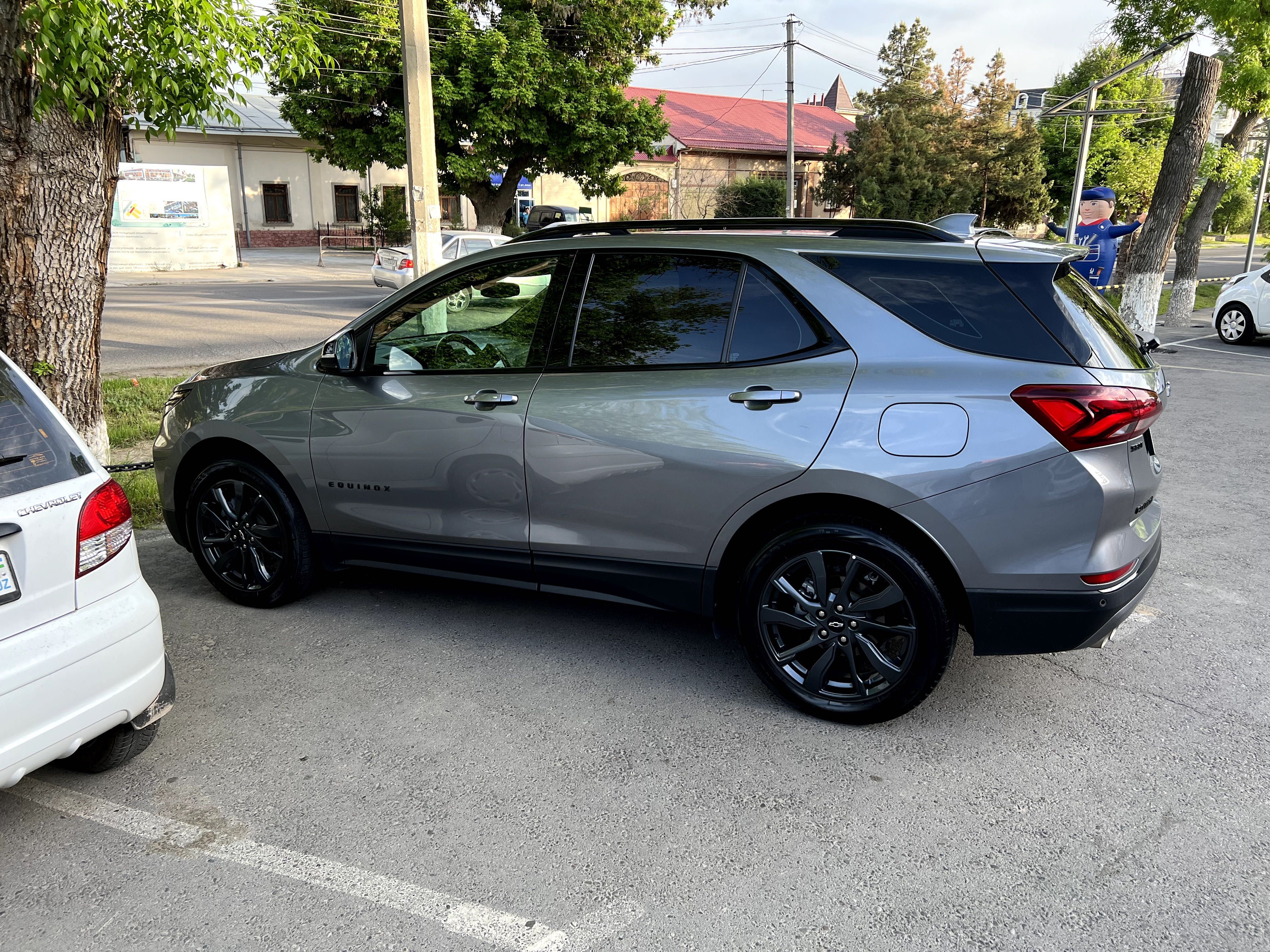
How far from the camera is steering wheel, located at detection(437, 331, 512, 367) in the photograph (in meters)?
4.08

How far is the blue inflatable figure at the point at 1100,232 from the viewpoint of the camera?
12.6 metres

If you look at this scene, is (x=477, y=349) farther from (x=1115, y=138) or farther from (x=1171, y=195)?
(x=1115, y=138)

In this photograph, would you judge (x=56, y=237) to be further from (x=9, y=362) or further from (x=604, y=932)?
(x=604, y=932)

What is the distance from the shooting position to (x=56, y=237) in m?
6.35

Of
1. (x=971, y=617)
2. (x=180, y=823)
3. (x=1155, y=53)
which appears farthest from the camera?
(x=1155, y=53)

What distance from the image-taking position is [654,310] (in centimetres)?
383

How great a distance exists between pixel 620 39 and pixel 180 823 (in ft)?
89.9

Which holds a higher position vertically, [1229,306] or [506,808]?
[1229,306]

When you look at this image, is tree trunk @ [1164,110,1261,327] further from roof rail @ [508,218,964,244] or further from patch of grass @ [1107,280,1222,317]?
roof rail @ [508,218,964,244]

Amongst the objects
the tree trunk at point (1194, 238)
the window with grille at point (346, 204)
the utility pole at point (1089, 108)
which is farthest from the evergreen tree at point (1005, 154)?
the window with grille at point (346, 204)

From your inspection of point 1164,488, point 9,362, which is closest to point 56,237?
point 9,362

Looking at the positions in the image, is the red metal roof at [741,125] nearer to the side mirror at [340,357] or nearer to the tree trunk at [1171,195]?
the tree trunk at [1171,195]

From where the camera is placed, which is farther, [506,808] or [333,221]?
[333,221]

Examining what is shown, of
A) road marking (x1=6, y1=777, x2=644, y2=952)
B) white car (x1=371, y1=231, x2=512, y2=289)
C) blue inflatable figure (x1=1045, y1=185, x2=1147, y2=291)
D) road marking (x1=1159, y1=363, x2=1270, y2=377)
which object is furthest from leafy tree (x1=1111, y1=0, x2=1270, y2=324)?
road marking (x1=6, y1=777, x2=644, y2=952)
